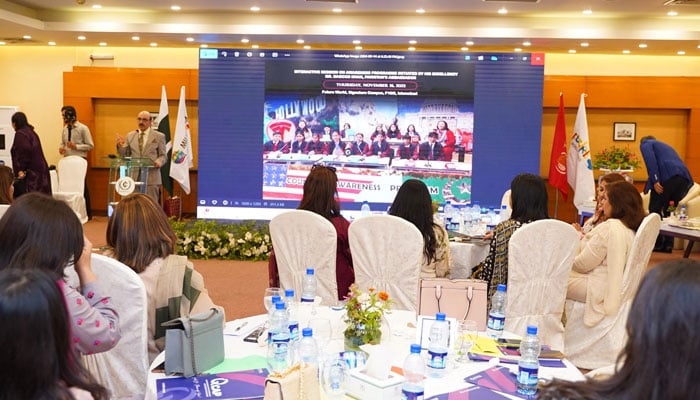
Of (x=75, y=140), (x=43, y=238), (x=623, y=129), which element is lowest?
(x=43, y=238)

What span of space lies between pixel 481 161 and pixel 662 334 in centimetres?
878

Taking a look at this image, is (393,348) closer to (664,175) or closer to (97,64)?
(664,175)

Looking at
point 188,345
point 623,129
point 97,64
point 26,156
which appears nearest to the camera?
point 188,345

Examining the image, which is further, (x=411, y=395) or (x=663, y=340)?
(x=411, y=395)

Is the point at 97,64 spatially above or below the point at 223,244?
above

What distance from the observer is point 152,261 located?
2938 millimetres

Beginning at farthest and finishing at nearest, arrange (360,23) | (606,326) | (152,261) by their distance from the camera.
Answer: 1. (360,23)
2. (606,326)
3. (152,261)

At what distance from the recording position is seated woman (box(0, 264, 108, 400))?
1332mm

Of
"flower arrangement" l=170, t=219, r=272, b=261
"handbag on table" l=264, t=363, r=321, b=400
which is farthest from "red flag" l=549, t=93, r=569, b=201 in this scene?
"handbag on table" l=264, t=363, r=321, b=400

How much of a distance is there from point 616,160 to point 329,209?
8463mm

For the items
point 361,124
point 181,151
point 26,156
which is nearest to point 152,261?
point 26,156

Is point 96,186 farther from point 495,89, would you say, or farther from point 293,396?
point 293,396

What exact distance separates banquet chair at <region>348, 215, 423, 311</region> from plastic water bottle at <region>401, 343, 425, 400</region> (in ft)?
6.93

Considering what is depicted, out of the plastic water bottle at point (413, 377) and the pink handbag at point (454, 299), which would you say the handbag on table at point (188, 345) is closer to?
the plastic water bottle at point (413, 377)
